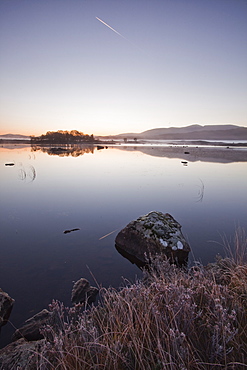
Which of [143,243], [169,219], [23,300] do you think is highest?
[169,219]

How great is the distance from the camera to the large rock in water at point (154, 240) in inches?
243

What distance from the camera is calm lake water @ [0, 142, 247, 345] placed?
17.4ft

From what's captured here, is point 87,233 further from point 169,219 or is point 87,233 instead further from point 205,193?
point 205,193

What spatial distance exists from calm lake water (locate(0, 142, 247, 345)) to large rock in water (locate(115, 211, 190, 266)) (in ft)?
1.25

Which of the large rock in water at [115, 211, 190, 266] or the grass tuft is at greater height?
the grass tuft

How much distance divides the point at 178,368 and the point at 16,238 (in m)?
7.08

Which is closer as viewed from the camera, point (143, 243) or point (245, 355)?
point (245, 355)

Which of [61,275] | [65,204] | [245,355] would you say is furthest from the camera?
[65,204]

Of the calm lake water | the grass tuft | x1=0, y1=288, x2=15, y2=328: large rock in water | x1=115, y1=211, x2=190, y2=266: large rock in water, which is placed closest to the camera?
the grass tuft

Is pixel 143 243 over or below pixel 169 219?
below

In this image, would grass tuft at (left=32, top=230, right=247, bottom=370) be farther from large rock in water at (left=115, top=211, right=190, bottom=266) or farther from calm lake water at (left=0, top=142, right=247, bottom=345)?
large rock in water at (left=115, top=211, right=190, bottom=266)

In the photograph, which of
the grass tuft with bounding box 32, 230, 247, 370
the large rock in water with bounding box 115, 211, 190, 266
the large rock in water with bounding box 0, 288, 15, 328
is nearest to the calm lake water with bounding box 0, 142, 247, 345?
the large rock in water with bounding box 0, 288, 15, 328

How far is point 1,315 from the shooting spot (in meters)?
4.04

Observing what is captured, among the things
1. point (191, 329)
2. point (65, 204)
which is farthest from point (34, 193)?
point (191, 329)
